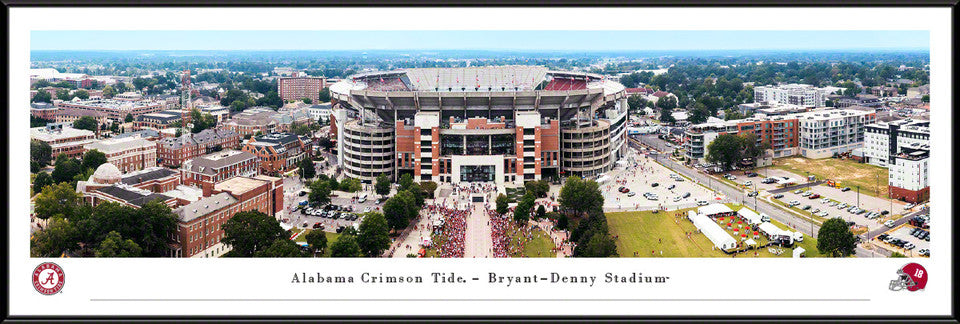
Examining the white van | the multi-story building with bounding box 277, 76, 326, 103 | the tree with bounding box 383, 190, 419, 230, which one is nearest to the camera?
the tree with bounding box 383, 190, 419, 230

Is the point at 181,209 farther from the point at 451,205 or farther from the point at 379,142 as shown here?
the point at 379,142

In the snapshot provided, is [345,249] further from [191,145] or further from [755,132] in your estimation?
[755,132]

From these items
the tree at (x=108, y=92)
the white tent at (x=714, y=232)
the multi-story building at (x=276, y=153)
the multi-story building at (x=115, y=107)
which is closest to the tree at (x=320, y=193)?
the multi-story building at (x=276, y=153)

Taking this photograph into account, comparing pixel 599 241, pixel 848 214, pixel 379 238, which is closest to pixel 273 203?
pixel 379 238

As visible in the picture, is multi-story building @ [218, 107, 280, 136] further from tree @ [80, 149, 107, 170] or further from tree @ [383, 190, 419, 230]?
tree @ [383, 190, 419, 230]

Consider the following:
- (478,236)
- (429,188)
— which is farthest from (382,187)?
(478,236)

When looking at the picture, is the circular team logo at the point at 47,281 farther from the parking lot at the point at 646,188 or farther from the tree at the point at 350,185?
the tree at the point at 350,185

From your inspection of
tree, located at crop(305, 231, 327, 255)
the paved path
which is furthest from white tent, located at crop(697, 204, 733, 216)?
tree, located at crop(305, 231, 327, 255)
